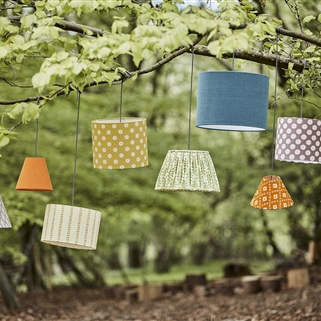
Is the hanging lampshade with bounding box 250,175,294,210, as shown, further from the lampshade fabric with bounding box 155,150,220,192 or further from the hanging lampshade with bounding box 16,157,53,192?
the hanging lampshade with bounding box 16,157,53,192

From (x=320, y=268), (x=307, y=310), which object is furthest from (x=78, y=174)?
(x=320, y=268)

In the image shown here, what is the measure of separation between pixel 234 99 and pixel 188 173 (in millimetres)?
687

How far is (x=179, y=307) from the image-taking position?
33.4ft

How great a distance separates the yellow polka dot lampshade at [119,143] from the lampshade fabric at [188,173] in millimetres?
227

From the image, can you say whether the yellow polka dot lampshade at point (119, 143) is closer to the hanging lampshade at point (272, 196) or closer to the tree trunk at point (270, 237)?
the hanging lampshade at point (272, 196)

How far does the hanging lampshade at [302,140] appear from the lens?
4512 millimetres

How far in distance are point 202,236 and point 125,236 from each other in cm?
476

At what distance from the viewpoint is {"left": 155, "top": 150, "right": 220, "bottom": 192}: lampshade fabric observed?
4422 millimetres

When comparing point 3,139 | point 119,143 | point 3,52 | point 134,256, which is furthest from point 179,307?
point 134,256

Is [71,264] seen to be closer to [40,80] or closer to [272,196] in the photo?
[272,196]

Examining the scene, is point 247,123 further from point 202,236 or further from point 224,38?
point 202,236

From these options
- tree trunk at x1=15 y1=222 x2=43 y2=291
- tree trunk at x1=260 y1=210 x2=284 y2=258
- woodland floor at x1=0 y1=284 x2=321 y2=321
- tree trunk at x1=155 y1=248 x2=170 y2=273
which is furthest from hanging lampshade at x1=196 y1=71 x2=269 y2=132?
tree trunk at x1=155 y1=248 x2=170 y2=273

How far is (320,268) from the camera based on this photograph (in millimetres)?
11352

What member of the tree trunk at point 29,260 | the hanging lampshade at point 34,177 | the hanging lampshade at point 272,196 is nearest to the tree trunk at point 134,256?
the tree trunk at point 29,260
